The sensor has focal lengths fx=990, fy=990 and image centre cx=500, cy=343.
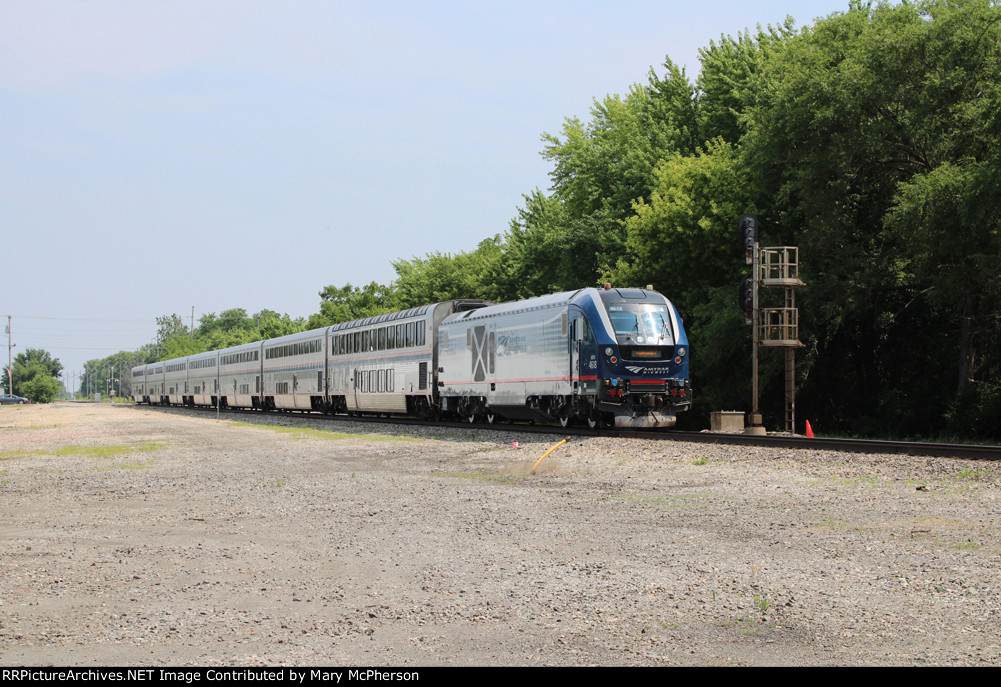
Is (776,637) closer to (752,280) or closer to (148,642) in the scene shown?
(148,642)

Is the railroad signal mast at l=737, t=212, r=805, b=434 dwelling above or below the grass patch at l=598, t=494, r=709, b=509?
above

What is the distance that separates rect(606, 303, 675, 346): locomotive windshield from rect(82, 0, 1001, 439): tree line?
Answer: 9.53 m

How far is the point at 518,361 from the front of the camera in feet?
99.4

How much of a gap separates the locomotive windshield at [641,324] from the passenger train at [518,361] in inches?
1.2

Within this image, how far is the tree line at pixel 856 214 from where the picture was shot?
31328 millimetres

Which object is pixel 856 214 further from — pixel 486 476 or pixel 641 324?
pixel 486 476

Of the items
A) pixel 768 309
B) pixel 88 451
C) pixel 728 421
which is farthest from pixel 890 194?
pixel 88 451

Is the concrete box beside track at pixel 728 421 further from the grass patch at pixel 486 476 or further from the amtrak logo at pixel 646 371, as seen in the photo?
the grass patch at pixel 486 476

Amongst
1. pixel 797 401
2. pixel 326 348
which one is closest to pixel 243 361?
pixel 326 348

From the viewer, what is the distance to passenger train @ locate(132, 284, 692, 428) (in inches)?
1025

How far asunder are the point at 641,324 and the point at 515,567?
58.8 feet

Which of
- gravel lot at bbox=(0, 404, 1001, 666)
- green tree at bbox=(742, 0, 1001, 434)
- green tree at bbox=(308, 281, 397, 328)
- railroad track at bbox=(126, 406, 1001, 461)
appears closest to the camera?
gravel lot at bbox=(0, 404, 1001, 666)

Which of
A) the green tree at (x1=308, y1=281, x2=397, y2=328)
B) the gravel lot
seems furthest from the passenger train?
the green tree at (x1=308, y1=281, x2=397, y2=328)

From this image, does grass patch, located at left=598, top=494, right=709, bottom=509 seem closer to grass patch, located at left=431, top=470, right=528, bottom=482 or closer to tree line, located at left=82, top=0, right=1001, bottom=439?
grass patch, located at left=431, top=470, right=528, bottom=482
